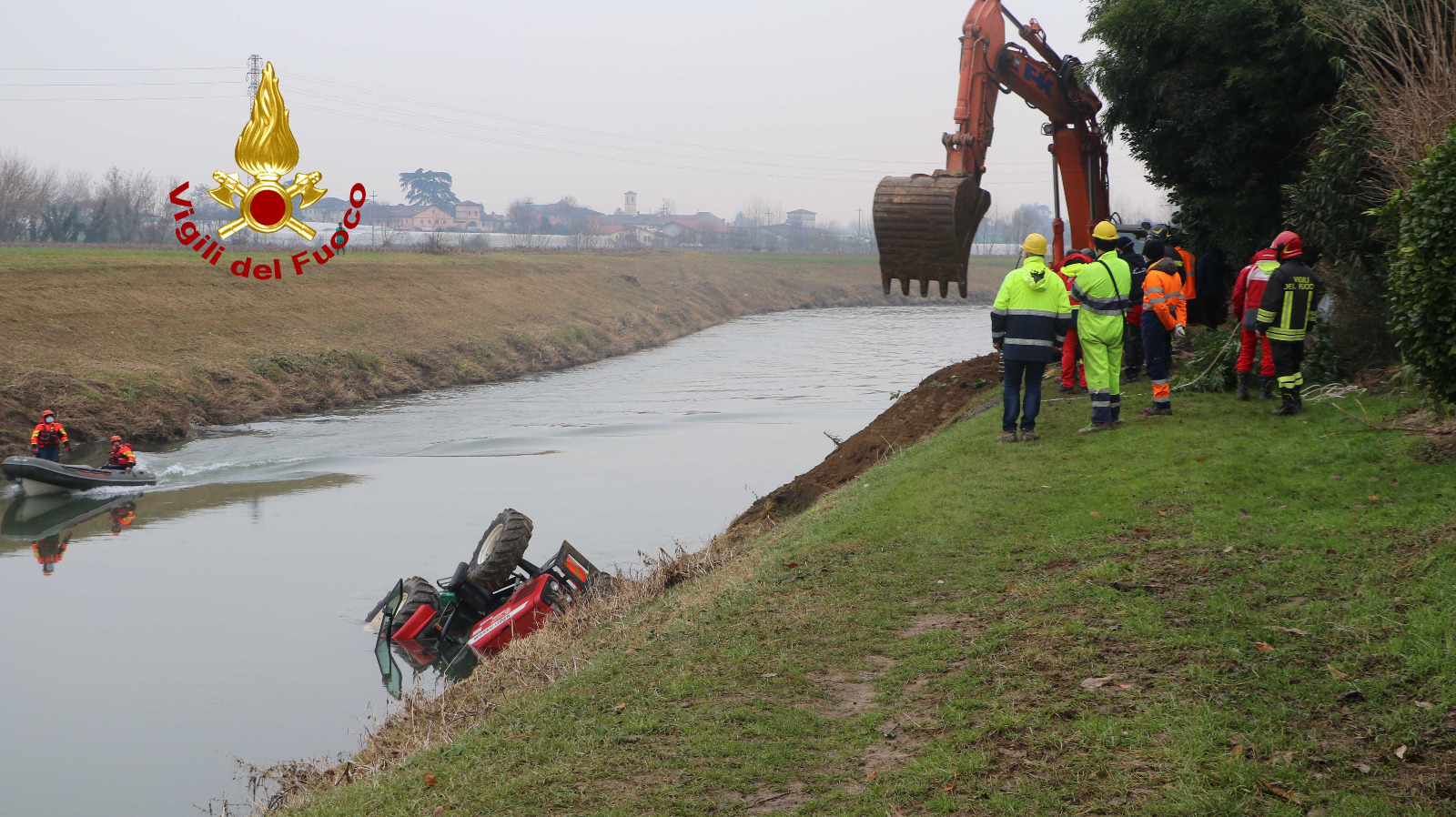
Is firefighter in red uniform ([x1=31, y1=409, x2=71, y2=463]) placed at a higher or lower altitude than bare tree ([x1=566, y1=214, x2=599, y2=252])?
lower

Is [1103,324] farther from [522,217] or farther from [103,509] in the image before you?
[522,217]

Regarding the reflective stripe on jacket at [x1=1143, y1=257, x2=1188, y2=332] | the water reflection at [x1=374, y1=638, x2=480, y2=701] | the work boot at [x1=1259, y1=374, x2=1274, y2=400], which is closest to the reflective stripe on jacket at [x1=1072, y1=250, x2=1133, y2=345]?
the reflective stripe on jacket at [x1=1143, y1=257, x2=1188, y2=332]

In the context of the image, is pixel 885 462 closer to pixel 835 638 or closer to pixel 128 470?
pixel 835 638

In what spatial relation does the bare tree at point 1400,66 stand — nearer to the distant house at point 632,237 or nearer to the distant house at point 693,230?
the distant house at point 632,237

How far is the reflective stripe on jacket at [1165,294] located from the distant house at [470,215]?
397 ft

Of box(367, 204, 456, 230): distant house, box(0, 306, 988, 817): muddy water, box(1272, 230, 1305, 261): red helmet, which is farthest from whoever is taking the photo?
box(367, 204, 456, 230): distant house

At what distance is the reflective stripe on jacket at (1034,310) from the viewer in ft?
37.4

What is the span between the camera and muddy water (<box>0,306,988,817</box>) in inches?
394

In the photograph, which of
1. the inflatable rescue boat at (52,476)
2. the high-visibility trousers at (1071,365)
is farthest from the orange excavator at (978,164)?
the inflatable rescue boat at (52,476)

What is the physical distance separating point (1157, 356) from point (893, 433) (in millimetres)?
5180

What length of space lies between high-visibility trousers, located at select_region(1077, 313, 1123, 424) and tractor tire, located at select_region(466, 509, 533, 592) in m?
6.55

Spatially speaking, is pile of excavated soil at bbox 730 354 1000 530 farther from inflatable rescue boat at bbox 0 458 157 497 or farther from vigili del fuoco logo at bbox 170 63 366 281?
inflatable rescue boat at bbox 0 458 157 497

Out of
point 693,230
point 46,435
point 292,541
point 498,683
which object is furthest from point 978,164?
point 693,230

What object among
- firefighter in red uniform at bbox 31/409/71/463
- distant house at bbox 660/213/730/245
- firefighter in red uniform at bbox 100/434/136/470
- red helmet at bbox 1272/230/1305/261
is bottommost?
firefighter in red uniform at bbox 100/434/136/470
